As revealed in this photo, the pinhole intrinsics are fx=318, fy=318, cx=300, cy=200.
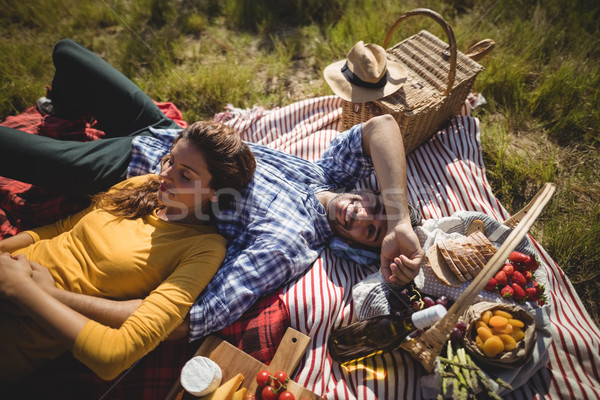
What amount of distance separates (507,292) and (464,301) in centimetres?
71

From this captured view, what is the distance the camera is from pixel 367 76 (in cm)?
261

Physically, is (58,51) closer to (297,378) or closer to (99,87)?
(99,87)

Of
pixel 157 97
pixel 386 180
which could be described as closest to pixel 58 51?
pixel 157 97

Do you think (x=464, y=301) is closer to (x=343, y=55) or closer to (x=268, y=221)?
(x=268, y=221)

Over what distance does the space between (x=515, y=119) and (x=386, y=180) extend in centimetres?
229

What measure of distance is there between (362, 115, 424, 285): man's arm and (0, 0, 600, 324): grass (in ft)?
4.82

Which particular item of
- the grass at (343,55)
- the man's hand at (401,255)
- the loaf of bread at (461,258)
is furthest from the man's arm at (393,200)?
the grass at (343,55)

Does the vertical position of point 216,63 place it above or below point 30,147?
above

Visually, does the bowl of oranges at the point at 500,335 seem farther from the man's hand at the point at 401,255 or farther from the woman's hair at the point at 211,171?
the woman's hair at the point at 211,171

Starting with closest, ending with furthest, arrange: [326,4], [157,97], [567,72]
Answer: [567,72] → [157,97] → [326,4]

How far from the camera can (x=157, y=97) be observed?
3.91 meters

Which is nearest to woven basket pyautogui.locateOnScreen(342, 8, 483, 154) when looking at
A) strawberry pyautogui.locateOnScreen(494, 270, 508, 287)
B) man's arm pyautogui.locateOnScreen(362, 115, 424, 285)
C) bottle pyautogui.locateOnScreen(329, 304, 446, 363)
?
man's arm pyautogui.locateOnScreen(362, 115, 424, 285)

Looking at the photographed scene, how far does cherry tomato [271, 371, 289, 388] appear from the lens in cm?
172

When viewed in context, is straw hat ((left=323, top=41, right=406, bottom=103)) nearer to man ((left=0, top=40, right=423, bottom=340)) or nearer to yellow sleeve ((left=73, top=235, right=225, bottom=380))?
man ((left=0, top=40, right=423, bottom=340))
